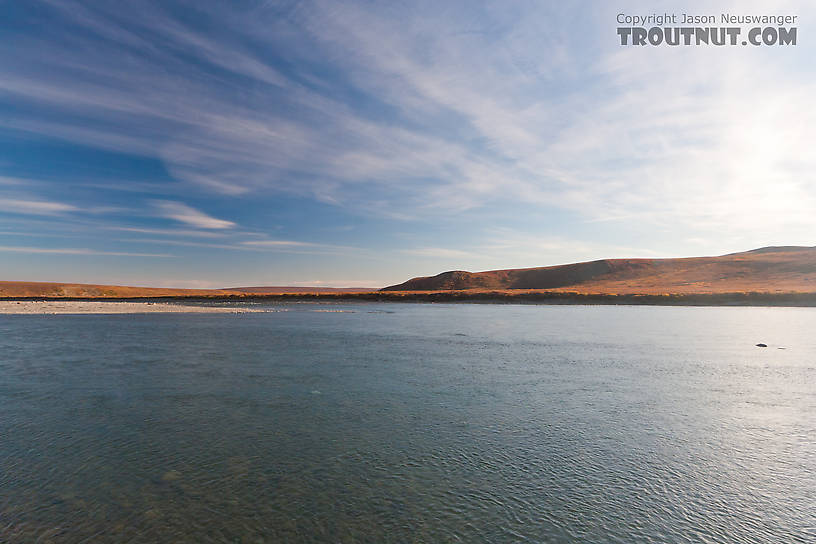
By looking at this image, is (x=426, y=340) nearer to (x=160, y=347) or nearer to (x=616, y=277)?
(x=160, y=347)

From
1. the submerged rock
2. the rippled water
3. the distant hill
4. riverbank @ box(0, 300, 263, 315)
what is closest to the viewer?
the rippled water

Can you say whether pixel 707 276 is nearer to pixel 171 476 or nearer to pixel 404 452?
pixel 404 452

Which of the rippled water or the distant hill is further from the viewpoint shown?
the distant hill

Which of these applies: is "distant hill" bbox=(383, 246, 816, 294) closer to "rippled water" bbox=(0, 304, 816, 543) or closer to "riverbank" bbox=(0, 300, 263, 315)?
"rippled water" bbox=(0, 304, 816, 543)

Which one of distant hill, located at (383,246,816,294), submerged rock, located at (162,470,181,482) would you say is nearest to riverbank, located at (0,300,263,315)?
submerged rock, located at (162,470,181,482)

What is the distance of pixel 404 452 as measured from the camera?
10.8 meters

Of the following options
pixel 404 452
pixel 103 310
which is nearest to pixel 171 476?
pixel 404 452

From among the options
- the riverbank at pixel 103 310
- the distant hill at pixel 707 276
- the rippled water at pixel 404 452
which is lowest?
the rippled water at pixel 404 452

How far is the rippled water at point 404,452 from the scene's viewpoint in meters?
7.59

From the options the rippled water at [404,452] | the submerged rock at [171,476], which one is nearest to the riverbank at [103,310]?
the rippled water at [404,452]

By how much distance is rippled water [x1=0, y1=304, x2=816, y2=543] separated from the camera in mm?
7586

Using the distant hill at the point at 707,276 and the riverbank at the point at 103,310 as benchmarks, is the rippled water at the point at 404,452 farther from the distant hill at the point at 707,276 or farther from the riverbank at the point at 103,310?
the distant hill at the point at 707,276

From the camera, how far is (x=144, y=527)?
24.2ft

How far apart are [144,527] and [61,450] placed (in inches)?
216
